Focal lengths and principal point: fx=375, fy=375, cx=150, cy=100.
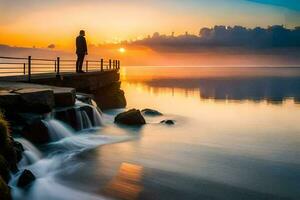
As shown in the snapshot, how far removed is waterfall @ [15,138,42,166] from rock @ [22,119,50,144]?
38cm

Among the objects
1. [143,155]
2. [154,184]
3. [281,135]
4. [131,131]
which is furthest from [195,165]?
[281,135]

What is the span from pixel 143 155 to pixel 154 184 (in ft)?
14.2

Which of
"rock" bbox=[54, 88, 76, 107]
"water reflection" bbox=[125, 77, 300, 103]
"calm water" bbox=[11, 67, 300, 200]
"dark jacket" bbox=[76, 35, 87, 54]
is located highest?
"dark jacket" bbox=[76, 35, 87, 54]

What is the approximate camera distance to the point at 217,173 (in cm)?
1380

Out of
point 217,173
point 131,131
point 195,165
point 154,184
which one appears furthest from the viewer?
A: point 131,131

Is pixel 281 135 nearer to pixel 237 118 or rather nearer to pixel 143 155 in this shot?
pixel 237 118

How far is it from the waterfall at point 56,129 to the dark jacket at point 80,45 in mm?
10347

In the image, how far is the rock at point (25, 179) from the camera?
34.8 feet

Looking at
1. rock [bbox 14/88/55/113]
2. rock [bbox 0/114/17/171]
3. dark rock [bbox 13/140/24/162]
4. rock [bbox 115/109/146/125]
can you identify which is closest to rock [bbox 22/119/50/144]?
rock [bbox 14/88/55/113]

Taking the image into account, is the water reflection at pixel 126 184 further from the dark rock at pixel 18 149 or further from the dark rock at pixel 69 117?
the dark rock at pixel 69 117

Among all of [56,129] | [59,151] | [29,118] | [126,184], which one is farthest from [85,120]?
[126,184]

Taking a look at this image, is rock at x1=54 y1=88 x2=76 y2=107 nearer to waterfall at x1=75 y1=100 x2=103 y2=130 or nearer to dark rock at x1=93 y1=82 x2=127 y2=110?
waterfall at x1=75 y1=100 x2=103 y2=130

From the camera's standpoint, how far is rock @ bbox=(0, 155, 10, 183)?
397 inches

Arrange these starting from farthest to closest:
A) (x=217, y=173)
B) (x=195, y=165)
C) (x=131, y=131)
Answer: (x=131, y=131)
(x=195, y=165)
(x=217, y=173)
